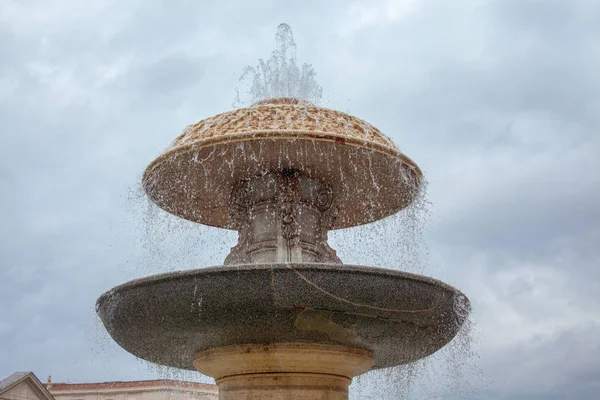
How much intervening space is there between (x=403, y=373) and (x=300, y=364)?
6.89 feet

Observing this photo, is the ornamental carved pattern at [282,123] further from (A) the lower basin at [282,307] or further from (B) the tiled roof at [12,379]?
(B) the tiled roof at [12,379]

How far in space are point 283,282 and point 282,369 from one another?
1.15 metres

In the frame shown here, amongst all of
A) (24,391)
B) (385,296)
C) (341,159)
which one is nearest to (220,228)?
(341,159)

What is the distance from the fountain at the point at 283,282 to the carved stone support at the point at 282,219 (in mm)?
14

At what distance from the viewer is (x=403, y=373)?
7.80 metres

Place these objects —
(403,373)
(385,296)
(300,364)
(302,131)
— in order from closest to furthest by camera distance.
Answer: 1. (385,296)
2. (300,364)
3. (302,131)
4. (403,373)

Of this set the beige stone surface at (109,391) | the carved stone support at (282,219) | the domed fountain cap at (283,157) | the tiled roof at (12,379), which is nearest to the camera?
the domed fountain cap at (283,157)

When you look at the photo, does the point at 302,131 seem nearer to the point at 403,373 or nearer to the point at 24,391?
the point at 403,373

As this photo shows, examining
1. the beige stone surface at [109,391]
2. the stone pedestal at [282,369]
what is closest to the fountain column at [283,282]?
the stone pedestal at [282,369]

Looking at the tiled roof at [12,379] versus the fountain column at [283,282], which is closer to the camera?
the fountain column at [283,282]

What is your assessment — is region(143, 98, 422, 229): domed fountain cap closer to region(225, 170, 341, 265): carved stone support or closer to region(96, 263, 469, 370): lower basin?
region(225, 170, 341, 265): carved stone support

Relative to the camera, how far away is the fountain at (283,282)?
5461 mm

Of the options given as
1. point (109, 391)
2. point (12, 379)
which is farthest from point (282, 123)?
point (109, 391)

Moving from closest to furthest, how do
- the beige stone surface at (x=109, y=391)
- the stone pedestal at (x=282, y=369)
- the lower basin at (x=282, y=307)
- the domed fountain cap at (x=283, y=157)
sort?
the lower basin at (x=282, y=307), the stone pedestal at (x=282, y=369), the domed fountain cap at (x=283, y=157), the beige stone surface at (x=109, y=391)
